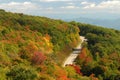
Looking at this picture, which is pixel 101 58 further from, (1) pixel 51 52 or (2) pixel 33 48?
(2) pixel 33 48

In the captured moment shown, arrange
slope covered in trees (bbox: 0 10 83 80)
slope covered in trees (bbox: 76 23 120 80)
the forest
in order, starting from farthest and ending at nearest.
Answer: slope covered in trees (bbox: 76 23 120 80) → the forest → slope covered in trees (bbox: 0 10 83 80)

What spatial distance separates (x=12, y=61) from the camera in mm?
73312

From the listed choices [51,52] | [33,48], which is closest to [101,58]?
[51,52]

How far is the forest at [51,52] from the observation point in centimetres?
6825

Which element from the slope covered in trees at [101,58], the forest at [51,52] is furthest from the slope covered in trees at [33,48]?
the slope covered in trees at [101,58]

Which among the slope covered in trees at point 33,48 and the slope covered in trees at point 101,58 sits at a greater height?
the slope covered in trees at point 33,48

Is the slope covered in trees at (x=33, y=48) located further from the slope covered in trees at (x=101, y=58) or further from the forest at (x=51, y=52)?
the slope covered in trees at (x=101, y=58)

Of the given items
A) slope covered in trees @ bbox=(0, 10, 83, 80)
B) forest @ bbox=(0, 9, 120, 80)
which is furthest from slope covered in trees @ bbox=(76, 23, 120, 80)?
slope covered in trees @ bbox=(0, 10, 83, 80)

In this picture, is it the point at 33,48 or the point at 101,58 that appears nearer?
the point at 33,48

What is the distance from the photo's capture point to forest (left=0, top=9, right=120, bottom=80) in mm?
68250

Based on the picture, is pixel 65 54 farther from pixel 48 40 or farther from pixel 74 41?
pixel 74 41

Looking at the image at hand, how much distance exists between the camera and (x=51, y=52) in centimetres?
11719

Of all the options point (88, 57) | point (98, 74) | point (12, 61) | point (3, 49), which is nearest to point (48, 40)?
point (88, 57)

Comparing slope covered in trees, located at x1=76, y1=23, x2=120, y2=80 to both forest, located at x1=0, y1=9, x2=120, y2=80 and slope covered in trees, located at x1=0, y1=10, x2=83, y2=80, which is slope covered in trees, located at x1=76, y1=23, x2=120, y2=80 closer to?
forest, located at x1=0, y1=9, x2=120, y2=80
